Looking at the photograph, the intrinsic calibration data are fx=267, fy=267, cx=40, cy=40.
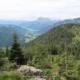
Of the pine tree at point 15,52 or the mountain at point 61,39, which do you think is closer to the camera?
the pine tree at point 15,52

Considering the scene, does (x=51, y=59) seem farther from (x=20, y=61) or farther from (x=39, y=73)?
(x=39, y=73)

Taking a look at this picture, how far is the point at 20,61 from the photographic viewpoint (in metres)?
38.2

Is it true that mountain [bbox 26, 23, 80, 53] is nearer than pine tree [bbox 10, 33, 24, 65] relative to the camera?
No

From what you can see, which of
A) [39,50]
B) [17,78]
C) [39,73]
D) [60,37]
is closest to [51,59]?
[39,50]

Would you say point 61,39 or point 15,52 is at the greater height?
point 61,39

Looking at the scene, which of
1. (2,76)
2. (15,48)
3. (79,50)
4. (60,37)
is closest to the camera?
(2,76)

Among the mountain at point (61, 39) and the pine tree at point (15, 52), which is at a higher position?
the mountain at point (61, 39)

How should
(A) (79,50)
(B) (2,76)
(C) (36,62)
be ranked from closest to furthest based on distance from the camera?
(B) (2,76) < (C) (36,62) < (A) (79,50)

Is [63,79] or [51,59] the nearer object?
[63,79]

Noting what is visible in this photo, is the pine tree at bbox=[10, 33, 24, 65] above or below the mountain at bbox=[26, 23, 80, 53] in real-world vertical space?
below

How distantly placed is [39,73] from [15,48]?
733 centimetres

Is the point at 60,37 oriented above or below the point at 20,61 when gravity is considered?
above

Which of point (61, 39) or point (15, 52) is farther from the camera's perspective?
point (61, 39)

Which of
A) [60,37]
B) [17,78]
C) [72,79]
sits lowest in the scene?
[72,79]
